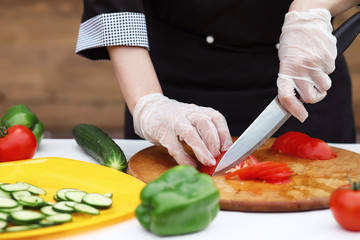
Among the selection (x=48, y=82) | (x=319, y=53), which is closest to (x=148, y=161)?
(x=319, y=53)

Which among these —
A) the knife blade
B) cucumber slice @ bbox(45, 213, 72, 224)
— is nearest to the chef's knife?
the knife blade

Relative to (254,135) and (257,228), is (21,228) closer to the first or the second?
(257,228)

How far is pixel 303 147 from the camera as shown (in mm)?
1435

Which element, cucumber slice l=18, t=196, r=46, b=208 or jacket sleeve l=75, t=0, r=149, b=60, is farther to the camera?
jacket sleeve l=75, t=0, r=149, b=60

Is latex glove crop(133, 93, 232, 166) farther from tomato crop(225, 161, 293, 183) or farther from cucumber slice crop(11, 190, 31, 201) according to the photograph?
cucumber slice crop(11, 190, 31, 201)

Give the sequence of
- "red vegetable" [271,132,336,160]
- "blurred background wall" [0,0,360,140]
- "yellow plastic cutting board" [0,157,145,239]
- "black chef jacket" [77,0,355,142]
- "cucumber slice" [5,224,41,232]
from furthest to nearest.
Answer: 1. "blurred background wall" [0,0,360,140]
2. "black chef jacket" [77,0,355,142]
3. "red vegetable" [271,132,336,160]
4. "yellow plastic cutting board" [0,157,145,239]
5. "cucumber slice" [5,224,41,232]

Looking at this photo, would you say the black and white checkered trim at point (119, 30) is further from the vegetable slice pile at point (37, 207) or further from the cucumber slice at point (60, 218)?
the cucumber slice at point (60, 218)

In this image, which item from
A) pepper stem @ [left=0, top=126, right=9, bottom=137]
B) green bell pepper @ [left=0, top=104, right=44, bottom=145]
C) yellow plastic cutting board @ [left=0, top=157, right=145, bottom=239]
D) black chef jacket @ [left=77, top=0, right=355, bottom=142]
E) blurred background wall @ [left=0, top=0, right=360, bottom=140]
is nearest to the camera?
yellow plastic cutting board @ [left=0, top=157, right=145, bottom=239]

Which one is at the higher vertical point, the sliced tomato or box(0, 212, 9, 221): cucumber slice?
box(0, 212, 9, 221): cucumber slice

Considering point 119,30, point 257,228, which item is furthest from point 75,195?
point 119,30

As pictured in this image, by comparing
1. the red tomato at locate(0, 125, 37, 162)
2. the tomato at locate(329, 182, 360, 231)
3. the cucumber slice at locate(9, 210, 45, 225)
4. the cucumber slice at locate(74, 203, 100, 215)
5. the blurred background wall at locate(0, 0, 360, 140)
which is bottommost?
the tomato at locate(329, 182, 360, 231)

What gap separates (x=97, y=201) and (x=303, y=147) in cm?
64

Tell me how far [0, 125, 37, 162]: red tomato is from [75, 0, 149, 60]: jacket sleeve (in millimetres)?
347

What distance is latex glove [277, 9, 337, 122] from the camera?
1.37 m
